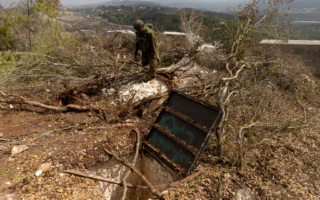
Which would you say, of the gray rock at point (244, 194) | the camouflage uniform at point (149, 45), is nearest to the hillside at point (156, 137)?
the gray rock at point (244, 194)

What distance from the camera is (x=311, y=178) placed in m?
2.88

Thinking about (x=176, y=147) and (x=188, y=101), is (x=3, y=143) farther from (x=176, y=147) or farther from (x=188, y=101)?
(x=188, y=101)

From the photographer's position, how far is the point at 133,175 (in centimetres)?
338

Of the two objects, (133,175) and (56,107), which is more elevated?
(56,107)

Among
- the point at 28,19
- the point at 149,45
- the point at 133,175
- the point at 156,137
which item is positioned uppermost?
the point at 28,19

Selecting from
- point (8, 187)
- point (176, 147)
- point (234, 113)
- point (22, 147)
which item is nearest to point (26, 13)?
point (22, 147)

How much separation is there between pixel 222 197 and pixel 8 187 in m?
2.80

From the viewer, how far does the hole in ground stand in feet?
10.1

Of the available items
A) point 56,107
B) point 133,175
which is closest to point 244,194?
point 133,175

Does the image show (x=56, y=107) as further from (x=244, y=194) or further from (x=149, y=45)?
(x=244, y=194)

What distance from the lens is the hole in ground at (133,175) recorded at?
307cm

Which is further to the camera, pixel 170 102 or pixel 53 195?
pixel 170 102

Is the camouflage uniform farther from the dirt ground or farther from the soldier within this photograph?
the dirt ground

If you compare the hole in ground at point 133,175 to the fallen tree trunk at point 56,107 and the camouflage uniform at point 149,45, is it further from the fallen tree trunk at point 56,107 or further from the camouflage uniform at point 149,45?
the camouflage uniform at point 149,45
